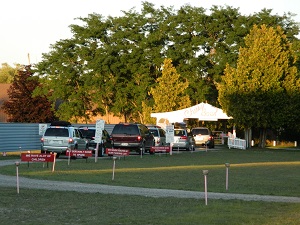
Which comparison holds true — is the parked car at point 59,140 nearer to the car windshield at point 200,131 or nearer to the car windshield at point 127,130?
the car windshield at point 127,130

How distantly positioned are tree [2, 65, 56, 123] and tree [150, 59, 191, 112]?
13453 millimetres

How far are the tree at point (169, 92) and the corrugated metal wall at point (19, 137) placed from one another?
2375 cm

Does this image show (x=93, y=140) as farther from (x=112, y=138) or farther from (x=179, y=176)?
(x=179, y=176)

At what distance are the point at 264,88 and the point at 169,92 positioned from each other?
10682 mm

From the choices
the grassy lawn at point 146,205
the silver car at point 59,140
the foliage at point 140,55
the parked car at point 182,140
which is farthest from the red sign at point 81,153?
the foliage at point 140,55

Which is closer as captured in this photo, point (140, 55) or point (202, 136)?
point (202, 136)

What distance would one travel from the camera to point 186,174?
3219cm

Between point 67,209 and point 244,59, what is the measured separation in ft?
184

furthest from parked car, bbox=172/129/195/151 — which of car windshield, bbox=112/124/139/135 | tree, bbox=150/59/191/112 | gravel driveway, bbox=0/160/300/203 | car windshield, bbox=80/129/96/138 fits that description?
gravel driveway, bbox=0/160/300/203

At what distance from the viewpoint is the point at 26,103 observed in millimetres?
86688

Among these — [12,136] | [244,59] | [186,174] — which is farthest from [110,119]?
[186,174]

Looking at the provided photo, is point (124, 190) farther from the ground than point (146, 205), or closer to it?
farther from the ground

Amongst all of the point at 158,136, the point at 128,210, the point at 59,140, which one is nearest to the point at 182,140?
the point at 158,136

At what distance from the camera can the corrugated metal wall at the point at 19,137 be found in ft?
172
